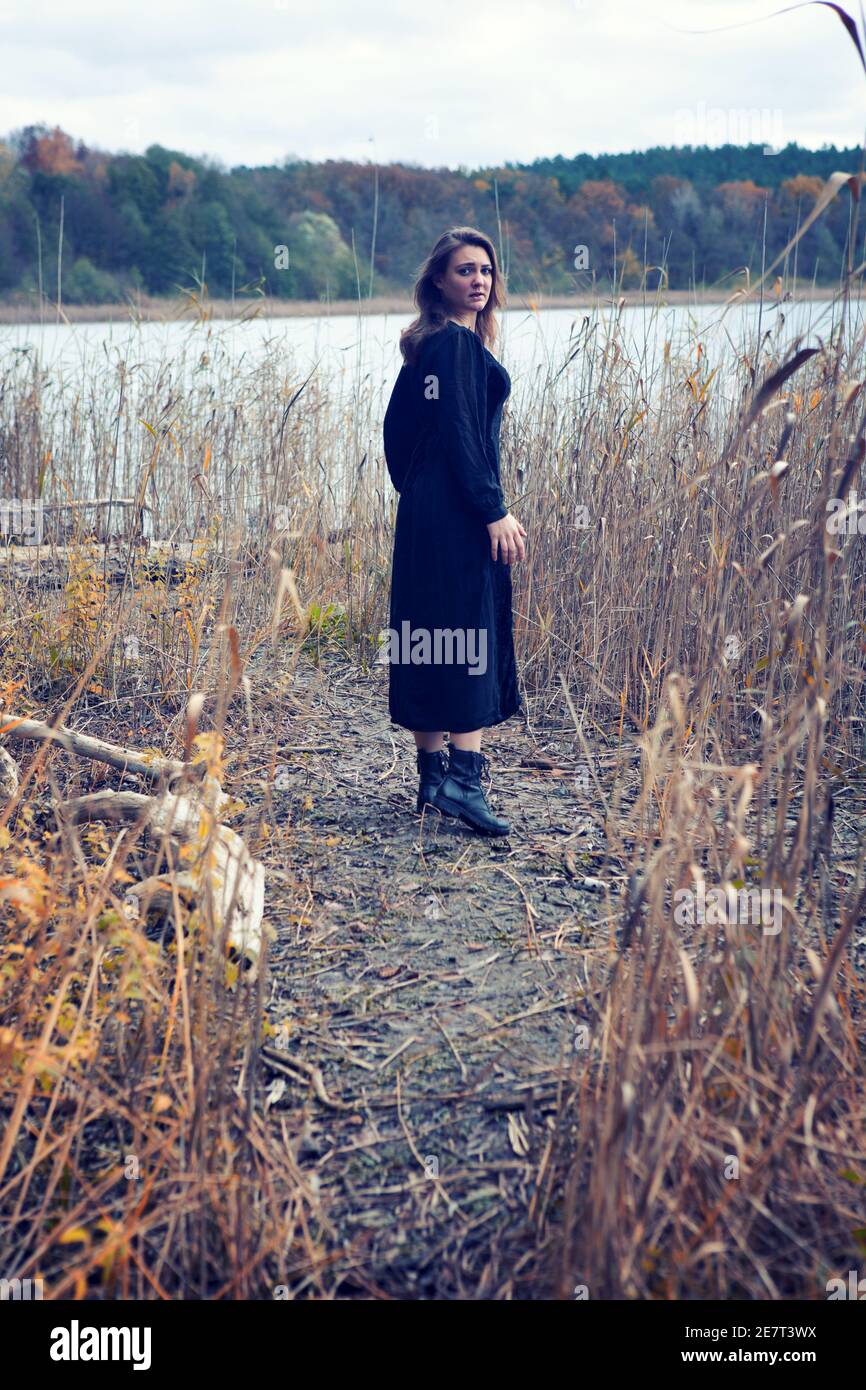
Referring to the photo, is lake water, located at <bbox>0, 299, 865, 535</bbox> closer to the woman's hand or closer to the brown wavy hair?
the brown wavy hair

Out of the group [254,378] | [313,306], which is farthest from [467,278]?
[313,306]

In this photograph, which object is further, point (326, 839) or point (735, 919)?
point (326, 839)

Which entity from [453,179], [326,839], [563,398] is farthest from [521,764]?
[453,179]

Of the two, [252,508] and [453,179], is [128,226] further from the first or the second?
[252,508]

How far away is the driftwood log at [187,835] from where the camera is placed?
4.75 feet

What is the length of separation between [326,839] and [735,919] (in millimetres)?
1279

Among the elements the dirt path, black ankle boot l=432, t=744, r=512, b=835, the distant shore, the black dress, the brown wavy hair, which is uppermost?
the distant shore

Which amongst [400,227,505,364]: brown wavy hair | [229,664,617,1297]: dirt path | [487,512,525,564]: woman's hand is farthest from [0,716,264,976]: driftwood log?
[400,227,505,364]: brown wavy hair

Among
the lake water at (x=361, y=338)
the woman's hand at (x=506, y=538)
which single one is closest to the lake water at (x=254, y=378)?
the lake water at (x=361, y=338)

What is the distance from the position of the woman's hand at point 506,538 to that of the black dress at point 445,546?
0.02 metres

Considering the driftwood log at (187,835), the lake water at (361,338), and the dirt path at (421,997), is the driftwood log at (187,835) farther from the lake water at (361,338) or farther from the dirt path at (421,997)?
the lake water at (361,338)

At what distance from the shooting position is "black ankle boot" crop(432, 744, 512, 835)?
8.25 feet

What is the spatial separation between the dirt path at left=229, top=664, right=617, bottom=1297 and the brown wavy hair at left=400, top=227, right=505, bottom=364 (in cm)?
109
